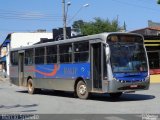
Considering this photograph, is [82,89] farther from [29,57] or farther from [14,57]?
[14,57]

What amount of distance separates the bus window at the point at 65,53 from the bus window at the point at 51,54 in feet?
2.36

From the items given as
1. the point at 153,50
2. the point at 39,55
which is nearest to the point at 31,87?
the point at 39,55

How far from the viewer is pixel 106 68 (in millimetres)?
19344

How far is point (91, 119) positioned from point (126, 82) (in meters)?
6.08

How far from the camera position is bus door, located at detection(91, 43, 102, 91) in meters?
20.0

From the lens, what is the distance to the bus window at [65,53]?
73.9 feet

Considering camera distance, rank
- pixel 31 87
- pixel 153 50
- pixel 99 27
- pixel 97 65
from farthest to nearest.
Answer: pixel 99 27 → pixel 153 50 → pixel 31 87 → pixel 97 65

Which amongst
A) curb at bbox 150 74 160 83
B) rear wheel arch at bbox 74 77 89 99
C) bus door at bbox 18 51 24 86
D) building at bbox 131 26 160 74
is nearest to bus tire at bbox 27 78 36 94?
bus door at bbox 18 51 24 86

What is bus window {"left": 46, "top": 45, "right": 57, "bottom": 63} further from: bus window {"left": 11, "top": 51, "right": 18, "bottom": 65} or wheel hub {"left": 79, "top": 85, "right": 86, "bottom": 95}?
bus window {"left": 11, "top": 51, "right": 18, "bottom": 65}

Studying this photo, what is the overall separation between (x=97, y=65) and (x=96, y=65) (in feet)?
0.29

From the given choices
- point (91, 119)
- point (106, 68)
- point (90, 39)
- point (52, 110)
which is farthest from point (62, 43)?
point (91, 119)

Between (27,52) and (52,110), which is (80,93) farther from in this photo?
(27,52)

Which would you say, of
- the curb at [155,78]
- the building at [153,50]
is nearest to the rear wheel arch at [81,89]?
the curb at [155,78]

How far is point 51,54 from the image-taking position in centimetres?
2455
